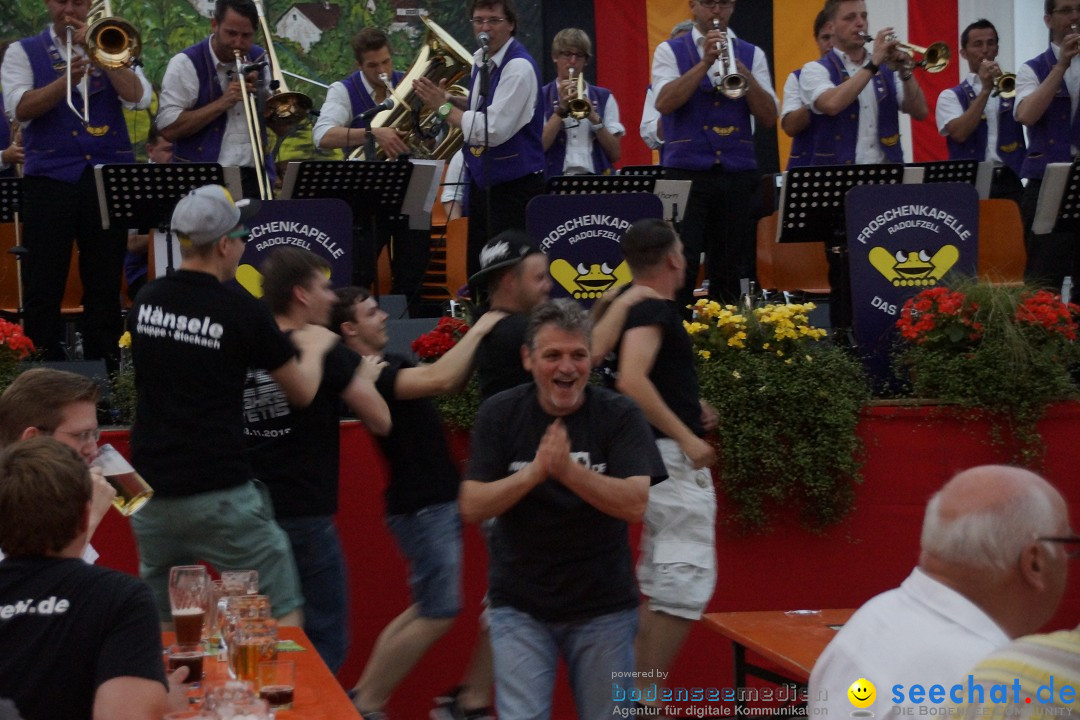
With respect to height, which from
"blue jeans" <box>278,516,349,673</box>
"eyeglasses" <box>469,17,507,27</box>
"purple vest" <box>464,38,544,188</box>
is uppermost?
"eyeglasses" <box>469,17,507,27</box>

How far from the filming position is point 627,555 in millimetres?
4316

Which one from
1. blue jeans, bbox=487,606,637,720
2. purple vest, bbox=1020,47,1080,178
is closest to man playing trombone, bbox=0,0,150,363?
blue jeans, bbox=487,606,637,720

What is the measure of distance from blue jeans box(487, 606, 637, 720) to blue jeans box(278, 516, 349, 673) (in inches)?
45.5

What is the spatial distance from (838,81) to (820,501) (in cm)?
373

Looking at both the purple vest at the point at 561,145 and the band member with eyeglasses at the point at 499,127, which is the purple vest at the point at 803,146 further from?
the band member with eyeglasses at the point at 499,127

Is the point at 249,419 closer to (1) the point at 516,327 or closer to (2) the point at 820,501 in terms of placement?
(1) the point at 516,327

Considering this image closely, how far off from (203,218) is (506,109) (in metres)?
4.01

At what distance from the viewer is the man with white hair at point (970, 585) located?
8.11ft

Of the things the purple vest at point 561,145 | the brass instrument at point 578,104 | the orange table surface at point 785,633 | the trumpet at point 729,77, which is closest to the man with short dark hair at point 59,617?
the orange table surface at point 785,633

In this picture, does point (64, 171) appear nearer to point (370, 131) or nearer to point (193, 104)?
point (193, 104)

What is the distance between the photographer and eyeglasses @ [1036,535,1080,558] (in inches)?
93.0

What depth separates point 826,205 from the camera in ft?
25.4

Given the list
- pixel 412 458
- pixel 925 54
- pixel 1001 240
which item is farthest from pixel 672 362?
pixel 925 54

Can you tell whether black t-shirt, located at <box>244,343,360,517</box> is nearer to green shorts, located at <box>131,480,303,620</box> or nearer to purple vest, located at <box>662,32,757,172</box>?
green shorts, located at <box>131,480,303,620</box>
